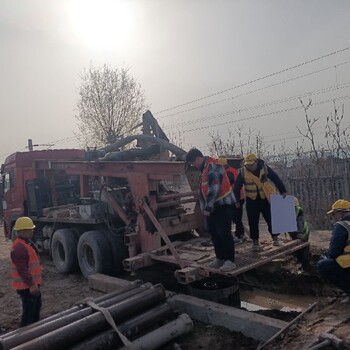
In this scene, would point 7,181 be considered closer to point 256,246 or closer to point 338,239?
point 256,246

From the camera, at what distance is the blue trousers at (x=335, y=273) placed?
5.02 m

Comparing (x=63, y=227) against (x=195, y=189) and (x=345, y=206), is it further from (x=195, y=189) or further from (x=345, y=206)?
(x=345, y=206)

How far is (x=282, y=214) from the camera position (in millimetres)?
7215

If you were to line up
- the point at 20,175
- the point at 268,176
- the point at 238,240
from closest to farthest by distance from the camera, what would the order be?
the point at 268,176 → the point at 238,240 → the point at 20,175

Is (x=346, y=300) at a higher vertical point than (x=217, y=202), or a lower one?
lower

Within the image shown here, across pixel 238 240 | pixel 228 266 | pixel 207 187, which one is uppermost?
pixel 207 187

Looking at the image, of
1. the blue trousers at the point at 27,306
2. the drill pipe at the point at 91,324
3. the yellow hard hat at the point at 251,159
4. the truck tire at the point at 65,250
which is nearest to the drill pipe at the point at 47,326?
the drill pipe at the point at 91,324

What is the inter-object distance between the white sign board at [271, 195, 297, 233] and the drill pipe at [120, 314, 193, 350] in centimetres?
A: 248

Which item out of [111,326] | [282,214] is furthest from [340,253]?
[111,326]

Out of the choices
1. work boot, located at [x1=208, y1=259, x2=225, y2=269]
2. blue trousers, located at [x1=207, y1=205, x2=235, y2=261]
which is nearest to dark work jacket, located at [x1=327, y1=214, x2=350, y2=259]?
blue trousers, located at [x1=207, y1=205, x2=235, y2=261]

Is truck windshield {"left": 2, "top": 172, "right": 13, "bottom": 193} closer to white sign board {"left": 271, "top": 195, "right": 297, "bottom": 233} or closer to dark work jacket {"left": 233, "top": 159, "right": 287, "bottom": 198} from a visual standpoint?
dark work jacket {"left": 233, "top": 159, "right": 287, "bottom": 198}

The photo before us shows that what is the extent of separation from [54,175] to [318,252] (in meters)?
6.80

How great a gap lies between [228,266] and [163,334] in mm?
1388

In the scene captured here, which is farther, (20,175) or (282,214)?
(20,175)
